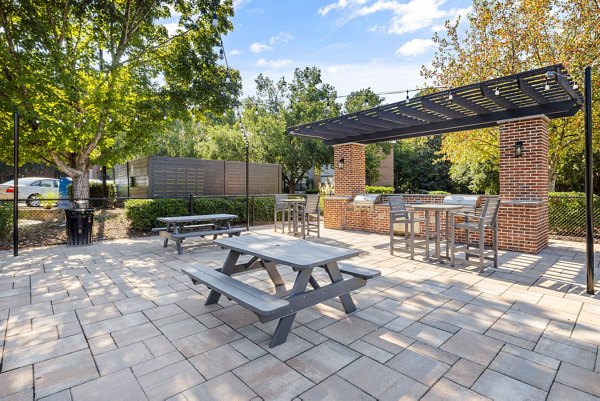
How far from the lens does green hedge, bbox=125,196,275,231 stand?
755 cm

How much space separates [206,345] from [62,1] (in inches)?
346

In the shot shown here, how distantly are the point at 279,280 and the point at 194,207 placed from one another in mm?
5760

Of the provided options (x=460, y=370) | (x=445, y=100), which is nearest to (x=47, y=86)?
(x=445, y=100)

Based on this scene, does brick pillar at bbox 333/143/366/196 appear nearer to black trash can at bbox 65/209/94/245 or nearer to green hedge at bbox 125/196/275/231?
green hedge at bbox 125/196/275/231

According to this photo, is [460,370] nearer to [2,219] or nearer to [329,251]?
[329,251]

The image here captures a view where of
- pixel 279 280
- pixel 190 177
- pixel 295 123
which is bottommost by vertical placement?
pixel 279 280

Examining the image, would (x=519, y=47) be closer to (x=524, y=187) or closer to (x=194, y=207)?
(x=524, y=187)

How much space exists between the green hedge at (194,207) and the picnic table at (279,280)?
5.26 m

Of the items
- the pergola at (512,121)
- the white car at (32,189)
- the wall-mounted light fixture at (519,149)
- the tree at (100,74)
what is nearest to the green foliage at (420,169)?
the pergola at (512,121)

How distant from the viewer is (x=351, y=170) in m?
8.12

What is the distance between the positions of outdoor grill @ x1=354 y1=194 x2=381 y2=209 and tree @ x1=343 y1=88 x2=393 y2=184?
7.32 m

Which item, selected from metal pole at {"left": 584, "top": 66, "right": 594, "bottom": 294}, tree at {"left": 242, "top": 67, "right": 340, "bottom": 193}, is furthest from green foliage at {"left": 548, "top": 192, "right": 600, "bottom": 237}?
tree at {"left": 242, "top": 67, "right": 340, "bottom": 193}

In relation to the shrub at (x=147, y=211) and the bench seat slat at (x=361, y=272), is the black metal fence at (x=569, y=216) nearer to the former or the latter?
the bench seat slat at (x=361, y=272)

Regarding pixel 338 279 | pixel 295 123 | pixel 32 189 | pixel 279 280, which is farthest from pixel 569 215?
pixel 32 189
